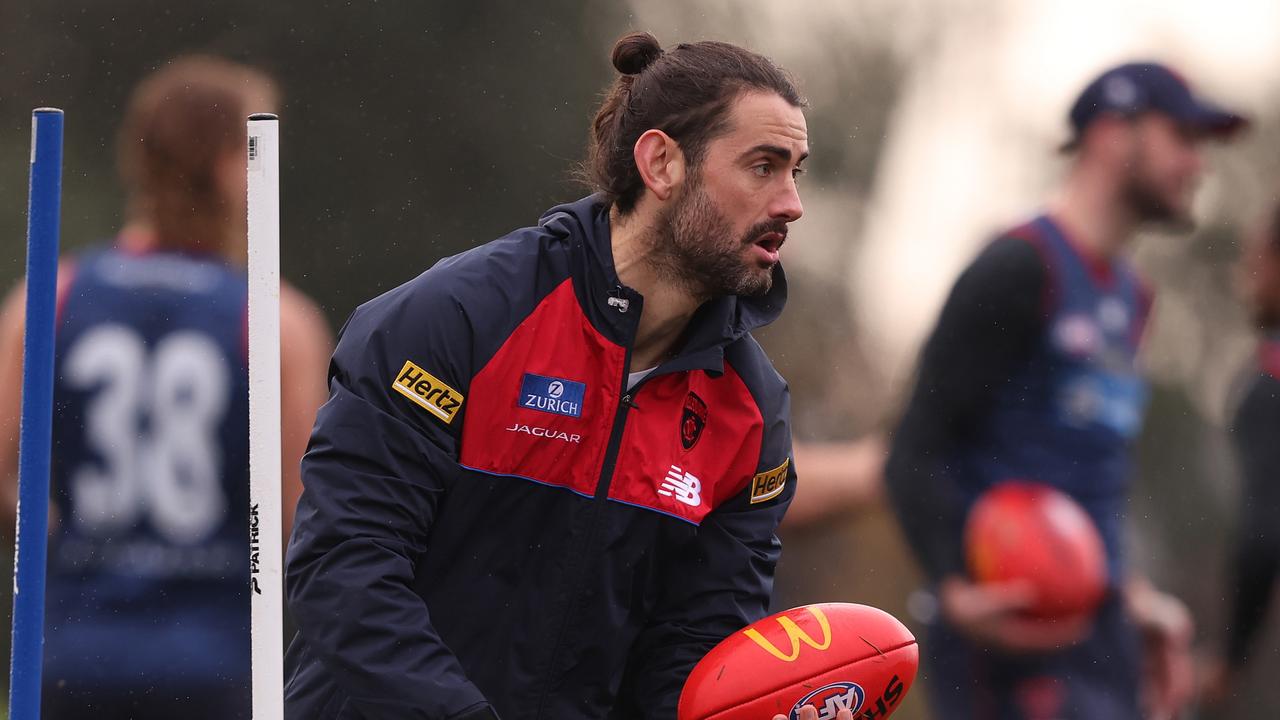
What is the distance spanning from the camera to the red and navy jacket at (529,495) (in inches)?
95.1

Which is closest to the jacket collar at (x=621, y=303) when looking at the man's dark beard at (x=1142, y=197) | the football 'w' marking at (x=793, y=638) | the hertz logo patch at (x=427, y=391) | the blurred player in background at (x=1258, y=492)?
the hertz logo patch at (x=427, y=391)

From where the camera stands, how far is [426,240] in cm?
891

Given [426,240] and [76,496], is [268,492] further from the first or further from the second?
[426,240]

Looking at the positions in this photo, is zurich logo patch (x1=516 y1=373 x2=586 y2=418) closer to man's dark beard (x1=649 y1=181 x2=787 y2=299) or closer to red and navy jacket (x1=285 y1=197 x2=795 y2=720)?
red and navy jacket (x1=285 y1=197 x2=795 y2=720)

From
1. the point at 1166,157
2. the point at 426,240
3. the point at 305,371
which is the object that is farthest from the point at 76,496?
the point at 426,240

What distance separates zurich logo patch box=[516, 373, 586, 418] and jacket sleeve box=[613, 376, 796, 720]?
346mm

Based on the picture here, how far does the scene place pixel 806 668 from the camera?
2.73 meters

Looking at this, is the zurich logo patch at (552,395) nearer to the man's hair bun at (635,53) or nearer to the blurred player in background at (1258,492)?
the man's hair bun at (635,53)

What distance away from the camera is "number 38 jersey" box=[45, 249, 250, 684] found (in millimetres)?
4059

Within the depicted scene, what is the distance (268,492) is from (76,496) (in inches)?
105

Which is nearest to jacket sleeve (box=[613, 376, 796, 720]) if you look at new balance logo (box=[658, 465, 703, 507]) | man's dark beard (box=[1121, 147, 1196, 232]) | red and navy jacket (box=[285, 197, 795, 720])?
red and navy jacket (box=[285, 197, 795, 720])

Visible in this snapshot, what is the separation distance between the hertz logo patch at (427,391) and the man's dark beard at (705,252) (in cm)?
44

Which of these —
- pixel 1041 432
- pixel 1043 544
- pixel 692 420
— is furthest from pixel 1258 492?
pixel 692 420

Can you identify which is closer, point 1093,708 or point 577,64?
point 1093,708
